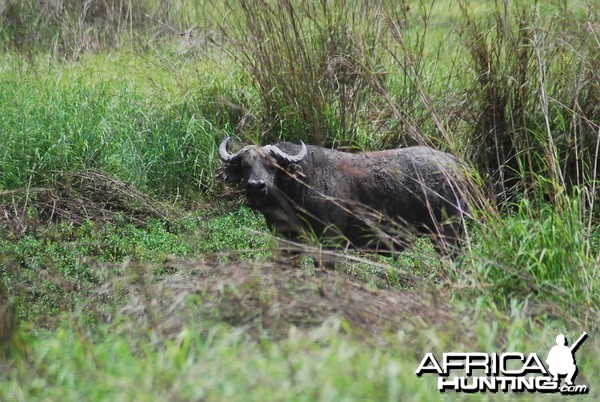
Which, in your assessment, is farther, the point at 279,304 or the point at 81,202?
the point at 81,202

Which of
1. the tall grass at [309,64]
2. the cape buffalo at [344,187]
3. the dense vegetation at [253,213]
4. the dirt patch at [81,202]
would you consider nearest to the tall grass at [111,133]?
the dense vegetation at [253,213]

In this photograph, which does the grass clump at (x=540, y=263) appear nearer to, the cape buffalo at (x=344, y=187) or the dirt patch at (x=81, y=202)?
the cape buffalo at (x=344, y=187)

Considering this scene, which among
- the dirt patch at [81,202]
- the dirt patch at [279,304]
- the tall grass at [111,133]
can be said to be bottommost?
the dirt patch at [81,202]

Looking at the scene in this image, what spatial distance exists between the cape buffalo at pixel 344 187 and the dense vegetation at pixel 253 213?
0.25 metres

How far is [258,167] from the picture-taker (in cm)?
723

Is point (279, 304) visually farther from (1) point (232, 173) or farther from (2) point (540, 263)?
(1) point (232, 173)

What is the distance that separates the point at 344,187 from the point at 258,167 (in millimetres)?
716

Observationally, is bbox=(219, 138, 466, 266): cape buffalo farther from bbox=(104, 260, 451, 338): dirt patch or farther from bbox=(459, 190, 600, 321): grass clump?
bbox=(104, 260, 451, 338): dirt patch

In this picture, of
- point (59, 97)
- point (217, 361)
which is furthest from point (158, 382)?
point (59, 97)

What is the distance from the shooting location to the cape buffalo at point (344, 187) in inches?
288

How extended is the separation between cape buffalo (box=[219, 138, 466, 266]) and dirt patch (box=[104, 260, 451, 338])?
214 centimetres

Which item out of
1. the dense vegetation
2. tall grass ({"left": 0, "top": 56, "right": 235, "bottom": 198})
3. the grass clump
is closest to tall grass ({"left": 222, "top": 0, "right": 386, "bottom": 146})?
the dense vegetation

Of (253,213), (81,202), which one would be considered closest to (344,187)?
(253,213)

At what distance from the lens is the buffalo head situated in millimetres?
7102
